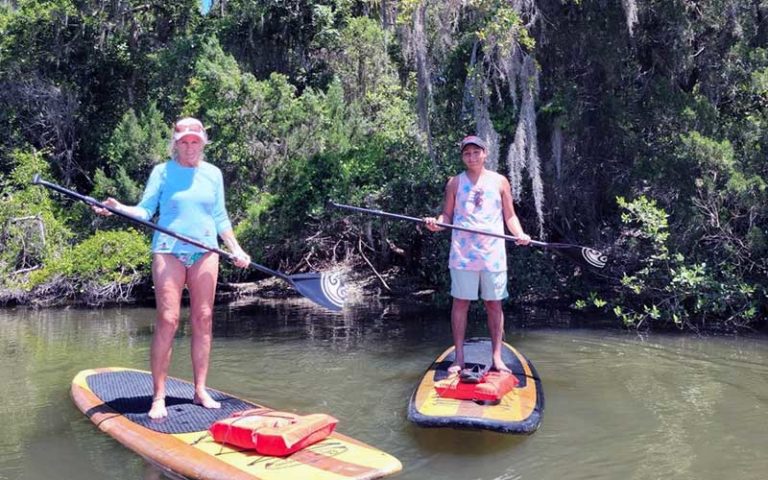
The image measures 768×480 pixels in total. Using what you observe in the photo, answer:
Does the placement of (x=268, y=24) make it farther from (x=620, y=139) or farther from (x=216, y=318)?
(x=620, y=139)

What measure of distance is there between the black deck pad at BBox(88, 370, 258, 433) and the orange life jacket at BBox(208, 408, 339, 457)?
0.29 metres

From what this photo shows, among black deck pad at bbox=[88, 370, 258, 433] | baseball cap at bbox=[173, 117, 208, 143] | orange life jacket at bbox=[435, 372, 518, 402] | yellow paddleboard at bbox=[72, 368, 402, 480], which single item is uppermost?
baseball cap at bbox=[173, 117, 208, 143]

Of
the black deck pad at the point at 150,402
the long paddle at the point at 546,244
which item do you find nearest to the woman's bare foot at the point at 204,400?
the black deck pad at the point at 150,402

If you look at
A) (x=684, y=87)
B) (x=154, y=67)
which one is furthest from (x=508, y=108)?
(x=154, y=67)

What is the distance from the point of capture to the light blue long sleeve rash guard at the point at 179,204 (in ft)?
15.9

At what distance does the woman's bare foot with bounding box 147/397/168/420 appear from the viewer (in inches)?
195

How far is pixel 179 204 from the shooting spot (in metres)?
4.88

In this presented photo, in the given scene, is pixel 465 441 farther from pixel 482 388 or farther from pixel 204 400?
pixel 204 400

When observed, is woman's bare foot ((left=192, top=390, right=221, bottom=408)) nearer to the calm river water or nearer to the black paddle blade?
the calm river water

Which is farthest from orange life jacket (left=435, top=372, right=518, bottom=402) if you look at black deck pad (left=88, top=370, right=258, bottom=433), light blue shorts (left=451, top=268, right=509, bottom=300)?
black deck pad (left=88, top=370, right=258, bottom=433)

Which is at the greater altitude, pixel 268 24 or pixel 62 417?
pixel 268 24

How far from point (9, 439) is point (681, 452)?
4.73 m

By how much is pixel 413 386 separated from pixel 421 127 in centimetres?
534

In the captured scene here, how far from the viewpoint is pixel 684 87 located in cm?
1042
